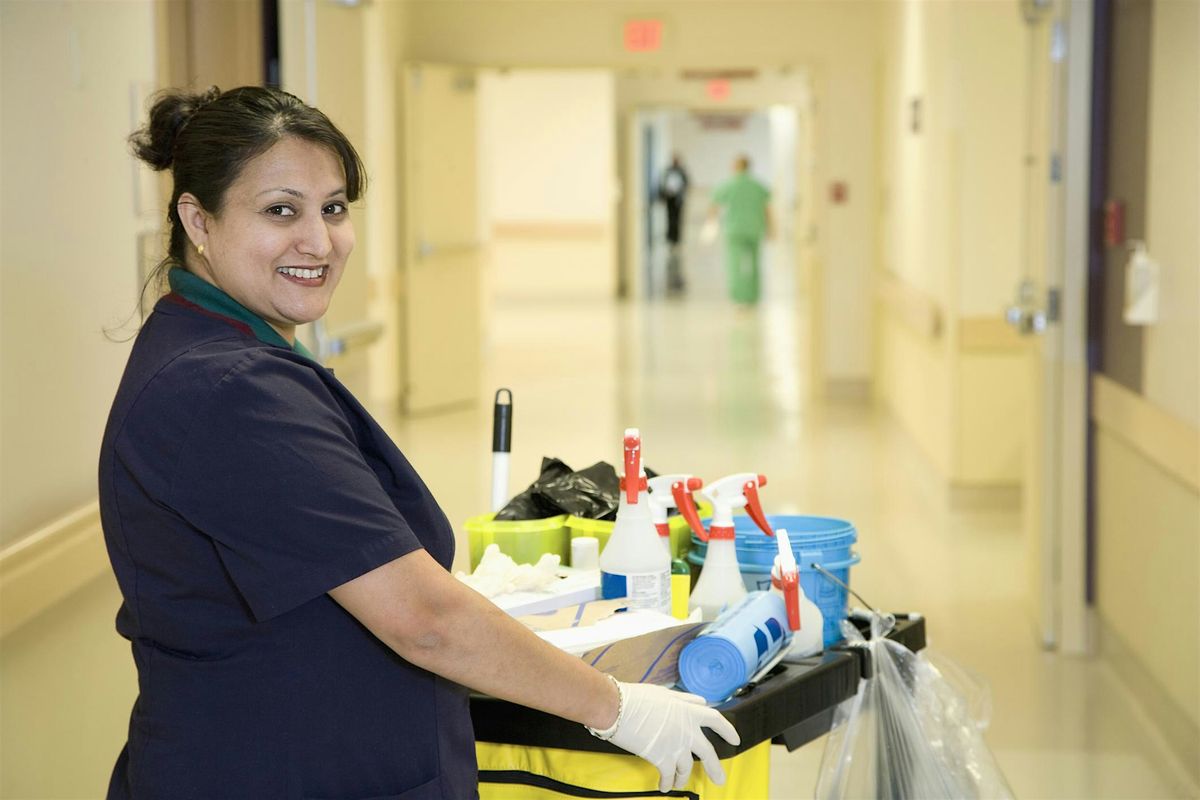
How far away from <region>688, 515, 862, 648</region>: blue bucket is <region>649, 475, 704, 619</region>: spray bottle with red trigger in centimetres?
7

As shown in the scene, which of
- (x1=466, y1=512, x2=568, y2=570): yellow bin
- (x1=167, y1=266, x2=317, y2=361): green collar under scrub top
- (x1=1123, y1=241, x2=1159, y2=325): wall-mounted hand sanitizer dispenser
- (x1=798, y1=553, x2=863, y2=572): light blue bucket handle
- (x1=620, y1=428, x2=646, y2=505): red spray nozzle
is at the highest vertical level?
(x1=167, y1=266, x2=317, y2=361): green collar under scrub top

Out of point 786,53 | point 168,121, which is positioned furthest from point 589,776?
point 786,53

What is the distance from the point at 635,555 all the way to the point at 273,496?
676 mm

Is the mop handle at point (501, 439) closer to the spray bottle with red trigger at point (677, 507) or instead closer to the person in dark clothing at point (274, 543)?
the spray bottle with red trigger at point (677, 507)

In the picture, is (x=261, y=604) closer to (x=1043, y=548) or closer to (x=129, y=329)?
(x=129, y=329)

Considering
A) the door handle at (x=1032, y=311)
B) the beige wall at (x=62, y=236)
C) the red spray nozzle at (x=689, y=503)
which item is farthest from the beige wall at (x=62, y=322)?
the door handle at (x=1032, y=311)

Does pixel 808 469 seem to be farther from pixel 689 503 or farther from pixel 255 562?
pixel 255 562

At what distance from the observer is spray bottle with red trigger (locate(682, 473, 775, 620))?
2.08 metres

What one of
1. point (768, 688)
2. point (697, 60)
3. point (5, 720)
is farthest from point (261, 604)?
point (697, 60)

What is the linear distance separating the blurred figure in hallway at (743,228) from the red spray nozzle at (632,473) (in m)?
13.3

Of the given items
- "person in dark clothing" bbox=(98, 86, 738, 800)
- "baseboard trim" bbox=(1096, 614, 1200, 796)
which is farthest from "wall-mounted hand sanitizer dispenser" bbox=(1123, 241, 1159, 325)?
"person in dark clothing" bbox=(98, 86, 738, 800)

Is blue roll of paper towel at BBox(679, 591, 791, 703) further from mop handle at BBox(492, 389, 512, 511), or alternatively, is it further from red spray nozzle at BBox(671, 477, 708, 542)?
mop handle at BBox(492, 389, 512, 511)

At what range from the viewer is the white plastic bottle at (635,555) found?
199 centimetres

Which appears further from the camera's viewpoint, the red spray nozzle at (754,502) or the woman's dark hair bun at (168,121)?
the red spray nozzle at (754,502)
